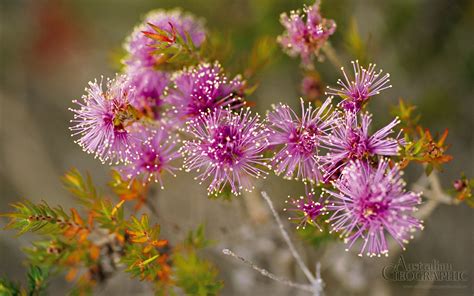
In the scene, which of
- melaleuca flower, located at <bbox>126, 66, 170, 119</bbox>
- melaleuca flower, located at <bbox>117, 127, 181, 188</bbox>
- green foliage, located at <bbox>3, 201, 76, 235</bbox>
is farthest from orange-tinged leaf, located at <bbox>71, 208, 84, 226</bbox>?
melaleuca flower, located at <bbox>126, 66, 170, 119</bbox>

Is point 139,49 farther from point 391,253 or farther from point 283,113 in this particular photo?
point 391,253

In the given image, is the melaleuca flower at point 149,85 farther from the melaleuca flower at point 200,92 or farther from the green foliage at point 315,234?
the green foliage at point 315,234

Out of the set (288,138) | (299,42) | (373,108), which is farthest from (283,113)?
(373,108)

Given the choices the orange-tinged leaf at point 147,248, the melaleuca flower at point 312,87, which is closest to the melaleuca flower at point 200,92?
the melaleuca flower at point 312,87

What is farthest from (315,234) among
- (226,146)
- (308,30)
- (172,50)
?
(172,50)

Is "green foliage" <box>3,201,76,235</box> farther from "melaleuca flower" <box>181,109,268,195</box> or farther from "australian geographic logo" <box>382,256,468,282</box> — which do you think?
"australian geographic logo" <box>382,256,468,282</box>
